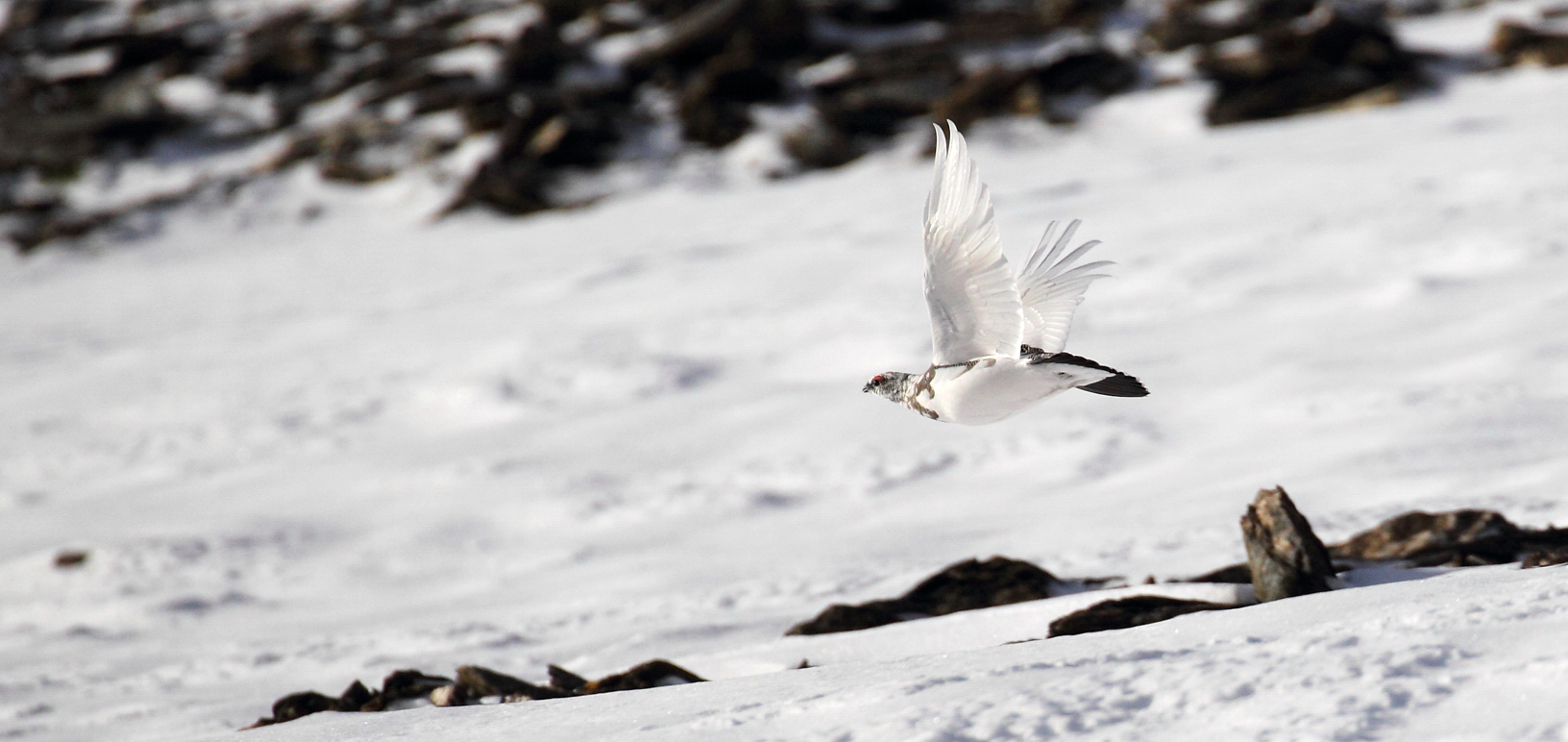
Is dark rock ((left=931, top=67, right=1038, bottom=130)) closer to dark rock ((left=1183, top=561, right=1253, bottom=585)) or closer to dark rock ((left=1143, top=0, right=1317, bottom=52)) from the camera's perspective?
dark rock ((left=1143, top=0, right=1317, bottom=52))

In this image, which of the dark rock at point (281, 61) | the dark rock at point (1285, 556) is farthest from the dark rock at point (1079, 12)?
the dark rock at point (1285, 556)

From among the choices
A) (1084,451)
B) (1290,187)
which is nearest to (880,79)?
(1290,187)

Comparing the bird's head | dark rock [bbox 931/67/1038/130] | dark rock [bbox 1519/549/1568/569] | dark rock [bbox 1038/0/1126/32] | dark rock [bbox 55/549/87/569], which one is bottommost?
dark rock [bbox 1519/549/1568/569]

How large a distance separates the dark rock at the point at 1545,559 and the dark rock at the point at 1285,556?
1.80 ft

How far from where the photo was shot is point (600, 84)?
1742 centimetres

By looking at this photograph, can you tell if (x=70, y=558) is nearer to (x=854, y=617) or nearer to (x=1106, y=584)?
(x=854, y=617)

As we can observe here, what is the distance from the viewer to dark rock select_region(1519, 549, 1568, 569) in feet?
12.2

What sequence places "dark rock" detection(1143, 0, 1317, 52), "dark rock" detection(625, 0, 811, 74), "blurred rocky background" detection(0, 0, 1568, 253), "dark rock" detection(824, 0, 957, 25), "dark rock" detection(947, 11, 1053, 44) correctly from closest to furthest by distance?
"blurred rocky background" detection(0, 0, 1568, 253) → "dark rock" detection(1143, 0, 1317, 52) → "dark rock" detection(947, 11, 1053, 44) → "dark rock" detection(625, 0, 811, 74) → "dark rock" detection(824, 0, 957, 25)

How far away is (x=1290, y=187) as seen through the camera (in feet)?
34.3

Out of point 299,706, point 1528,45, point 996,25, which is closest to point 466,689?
point 299,706

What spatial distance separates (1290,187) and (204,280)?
1060cm

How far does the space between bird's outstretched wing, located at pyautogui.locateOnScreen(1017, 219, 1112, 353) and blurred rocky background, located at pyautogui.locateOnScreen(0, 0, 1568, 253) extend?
10.4 m

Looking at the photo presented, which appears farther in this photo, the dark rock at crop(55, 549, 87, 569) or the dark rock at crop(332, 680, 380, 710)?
the dark rock at crop(55, 549, 87, 569)

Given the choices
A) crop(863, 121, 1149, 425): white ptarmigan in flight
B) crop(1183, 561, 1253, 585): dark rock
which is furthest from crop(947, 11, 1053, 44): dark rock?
crop(863, 121, 1149, 425): white ptarmigan in flight
